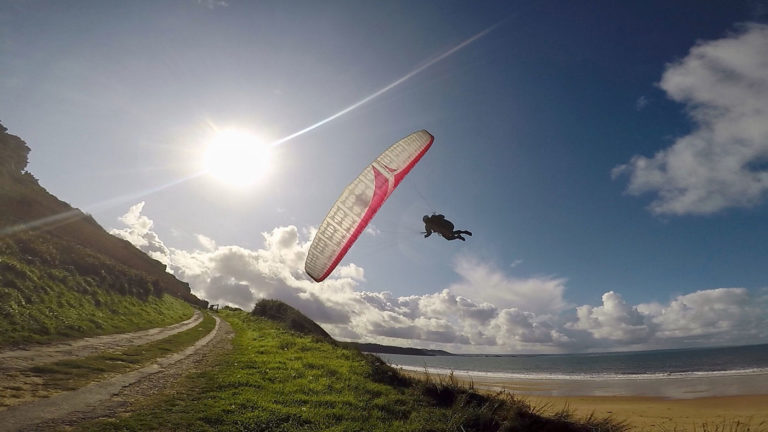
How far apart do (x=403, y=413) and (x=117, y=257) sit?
64813 mm

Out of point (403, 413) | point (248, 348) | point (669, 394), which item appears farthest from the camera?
point (669, 394)

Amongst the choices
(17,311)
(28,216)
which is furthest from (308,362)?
(28,216)

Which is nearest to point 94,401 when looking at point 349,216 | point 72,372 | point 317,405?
point 72,372

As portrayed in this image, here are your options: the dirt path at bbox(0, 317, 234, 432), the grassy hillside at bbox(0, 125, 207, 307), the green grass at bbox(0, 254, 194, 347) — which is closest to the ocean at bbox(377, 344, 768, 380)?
the dirt path at bbox(0, 317, 234, 432)

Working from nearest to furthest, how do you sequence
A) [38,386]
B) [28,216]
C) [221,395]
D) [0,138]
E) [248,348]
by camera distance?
1. [38,386]
2. [221,395]
3. [248,348]
4. [28,216]
5. [0,138]

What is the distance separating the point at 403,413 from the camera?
9.57 m

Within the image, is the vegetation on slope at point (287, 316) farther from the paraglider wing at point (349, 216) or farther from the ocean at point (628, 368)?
the paraglider wing at point (349, 216)

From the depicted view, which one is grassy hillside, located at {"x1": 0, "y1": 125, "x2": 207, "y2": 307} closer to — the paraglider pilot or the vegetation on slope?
the vegetation on slope

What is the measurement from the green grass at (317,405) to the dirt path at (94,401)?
18.8 inches

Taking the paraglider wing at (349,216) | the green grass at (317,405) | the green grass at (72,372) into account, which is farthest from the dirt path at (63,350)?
the paraglider wing at (349,216)

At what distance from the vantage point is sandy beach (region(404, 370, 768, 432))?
17562mm

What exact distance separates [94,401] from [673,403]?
3277 centimetres

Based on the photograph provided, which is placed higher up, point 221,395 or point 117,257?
point 117,257

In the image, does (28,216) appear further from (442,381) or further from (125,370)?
(442,381)
